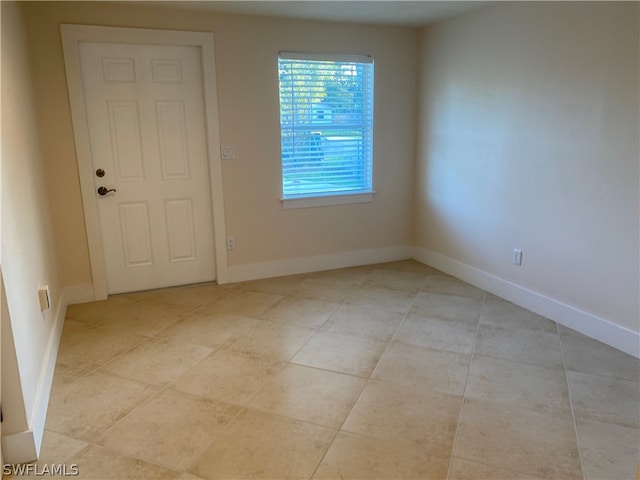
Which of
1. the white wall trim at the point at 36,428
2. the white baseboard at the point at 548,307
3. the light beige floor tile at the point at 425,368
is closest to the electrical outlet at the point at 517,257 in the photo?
the white baseboard at the point at 548,307

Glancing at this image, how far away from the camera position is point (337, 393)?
2.39 m

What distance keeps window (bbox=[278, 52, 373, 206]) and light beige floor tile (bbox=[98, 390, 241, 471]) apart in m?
2.27

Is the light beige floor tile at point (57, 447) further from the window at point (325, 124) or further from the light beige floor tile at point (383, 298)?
the window at point (325, 124)

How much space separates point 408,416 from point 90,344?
6.79 ft

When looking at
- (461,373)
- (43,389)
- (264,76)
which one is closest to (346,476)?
(461,373)

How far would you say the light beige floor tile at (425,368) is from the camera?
2476mm

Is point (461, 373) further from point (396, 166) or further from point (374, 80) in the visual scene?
point (374, 80)

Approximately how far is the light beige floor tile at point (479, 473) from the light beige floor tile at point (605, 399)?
1.87ft

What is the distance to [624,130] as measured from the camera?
104 inches

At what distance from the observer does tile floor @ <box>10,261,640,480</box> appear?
6.26ft

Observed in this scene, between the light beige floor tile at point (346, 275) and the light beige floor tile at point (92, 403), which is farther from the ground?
the light beige floor tile at point (346, 275)

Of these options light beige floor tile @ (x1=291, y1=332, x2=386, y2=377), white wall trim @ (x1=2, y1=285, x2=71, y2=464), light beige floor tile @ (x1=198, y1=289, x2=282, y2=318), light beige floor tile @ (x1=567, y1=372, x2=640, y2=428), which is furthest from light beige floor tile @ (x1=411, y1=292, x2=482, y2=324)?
white wall trim @ (x1=2, y1=285, x2=71, y2=464)

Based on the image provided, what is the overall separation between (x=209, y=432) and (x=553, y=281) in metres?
2.53

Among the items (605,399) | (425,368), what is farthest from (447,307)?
(605,399)
